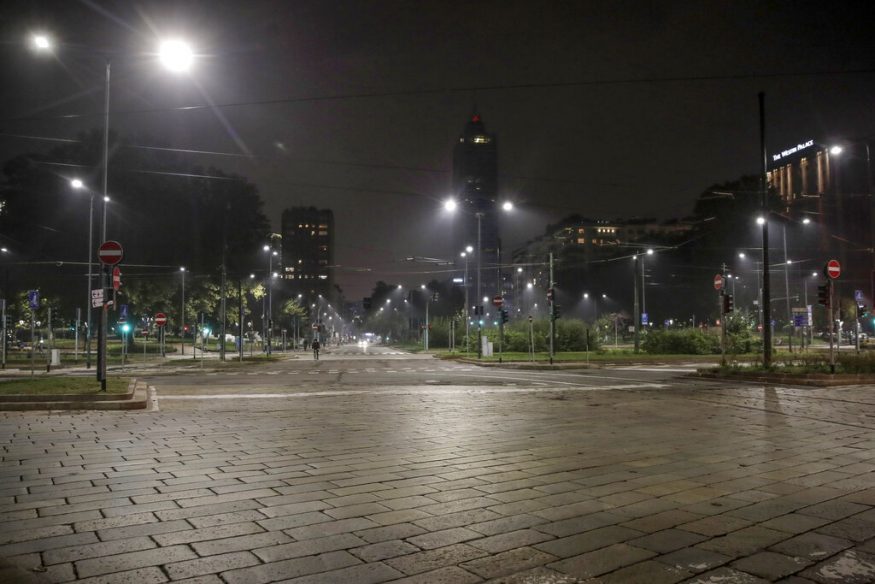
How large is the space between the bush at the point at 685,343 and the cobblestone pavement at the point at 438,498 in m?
36.2

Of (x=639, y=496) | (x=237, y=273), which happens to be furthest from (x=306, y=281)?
(x=639, y=496)

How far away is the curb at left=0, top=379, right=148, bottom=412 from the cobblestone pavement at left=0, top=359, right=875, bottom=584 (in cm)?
149

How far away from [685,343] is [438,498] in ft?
148

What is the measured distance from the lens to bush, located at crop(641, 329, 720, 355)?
1864 inches

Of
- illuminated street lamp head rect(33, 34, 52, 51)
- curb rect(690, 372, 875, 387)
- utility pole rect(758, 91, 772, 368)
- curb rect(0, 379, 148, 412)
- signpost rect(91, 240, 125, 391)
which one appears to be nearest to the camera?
curb rect(0, 379, 148, 412)

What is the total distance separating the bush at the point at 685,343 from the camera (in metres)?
47.3

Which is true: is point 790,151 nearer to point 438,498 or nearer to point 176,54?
point 176,54

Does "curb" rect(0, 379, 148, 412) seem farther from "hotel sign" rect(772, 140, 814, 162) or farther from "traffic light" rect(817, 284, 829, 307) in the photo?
"hotel sign" rect(772, 140, 814, 162)

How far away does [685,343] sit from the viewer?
47469 mm

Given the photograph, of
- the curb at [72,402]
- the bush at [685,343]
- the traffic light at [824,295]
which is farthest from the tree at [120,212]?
the traffic light at [824,295]

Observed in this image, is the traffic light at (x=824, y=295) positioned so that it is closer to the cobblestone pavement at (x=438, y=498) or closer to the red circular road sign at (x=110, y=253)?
the cobblestone pavement at (x=438, y=498)

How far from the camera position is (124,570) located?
4.20 meters

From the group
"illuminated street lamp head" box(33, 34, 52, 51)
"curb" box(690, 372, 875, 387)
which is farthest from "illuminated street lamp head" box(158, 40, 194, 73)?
"curb" box(690, 372, 875, 387)

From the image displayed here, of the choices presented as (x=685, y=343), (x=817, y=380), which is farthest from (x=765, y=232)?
(x=685, y=343)
